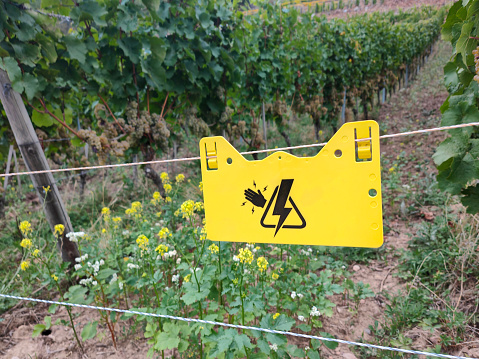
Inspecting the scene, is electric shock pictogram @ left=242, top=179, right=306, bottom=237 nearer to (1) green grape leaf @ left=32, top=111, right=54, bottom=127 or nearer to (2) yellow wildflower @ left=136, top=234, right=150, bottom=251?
(2) yellow wildflower @ left=136, top=234, right=150, bottom=251

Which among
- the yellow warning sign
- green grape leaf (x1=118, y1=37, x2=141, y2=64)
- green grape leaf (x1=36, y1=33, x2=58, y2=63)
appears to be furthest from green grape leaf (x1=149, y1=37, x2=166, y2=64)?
the yellow warning sign

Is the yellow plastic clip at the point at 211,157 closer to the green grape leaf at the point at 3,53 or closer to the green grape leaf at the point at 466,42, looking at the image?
the green grape leaf at the point at 466,42

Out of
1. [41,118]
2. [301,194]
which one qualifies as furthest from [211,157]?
[41,118]

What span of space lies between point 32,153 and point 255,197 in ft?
6.48

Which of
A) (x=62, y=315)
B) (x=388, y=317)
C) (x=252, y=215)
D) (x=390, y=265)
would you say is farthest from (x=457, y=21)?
(x=62, y=315)

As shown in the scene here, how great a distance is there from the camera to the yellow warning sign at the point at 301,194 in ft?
2.78

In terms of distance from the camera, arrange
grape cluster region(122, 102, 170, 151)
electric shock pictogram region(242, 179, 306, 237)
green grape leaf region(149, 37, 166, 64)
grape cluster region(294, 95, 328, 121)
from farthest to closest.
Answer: grape cluster region(294, 95, 328, 121) → grape cluster region(122, 102, 170, 151) → green grape leaf region(149, 37, 166, 64) → electric shock pictogram region(242, 179, 306, 237)

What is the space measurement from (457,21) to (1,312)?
3301 mm

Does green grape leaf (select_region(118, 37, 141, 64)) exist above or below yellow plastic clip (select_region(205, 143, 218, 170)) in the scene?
above

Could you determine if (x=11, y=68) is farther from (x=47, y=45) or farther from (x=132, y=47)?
(x=132, y=47)

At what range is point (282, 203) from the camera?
950mm

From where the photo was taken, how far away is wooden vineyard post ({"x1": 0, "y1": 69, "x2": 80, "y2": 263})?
2.13m

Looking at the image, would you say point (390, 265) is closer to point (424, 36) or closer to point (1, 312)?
point (1, 312)

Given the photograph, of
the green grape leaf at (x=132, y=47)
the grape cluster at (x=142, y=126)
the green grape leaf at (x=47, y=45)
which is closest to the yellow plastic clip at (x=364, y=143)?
the green grape leaf at (x=47, y=45)
